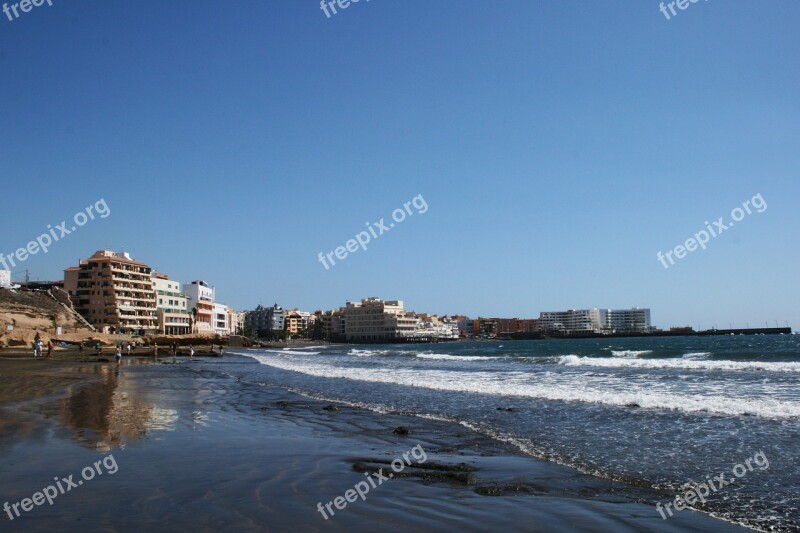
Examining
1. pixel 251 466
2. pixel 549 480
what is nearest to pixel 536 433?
pixel 549 480

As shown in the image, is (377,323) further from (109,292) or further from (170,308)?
(109,292)

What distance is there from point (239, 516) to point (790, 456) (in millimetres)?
9330

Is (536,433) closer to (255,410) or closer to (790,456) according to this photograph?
(790,456)

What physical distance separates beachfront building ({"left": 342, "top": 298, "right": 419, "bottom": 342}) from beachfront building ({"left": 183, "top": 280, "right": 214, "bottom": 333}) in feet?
189

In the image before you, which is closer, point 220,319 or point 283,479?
point 283,479

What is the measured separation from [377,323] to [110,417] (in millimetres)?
178188

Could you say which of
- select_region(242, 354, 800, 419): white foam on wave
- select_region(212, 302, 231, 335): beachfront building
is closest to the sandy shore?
select_region(242, 354, 800, 419): white foam on wave

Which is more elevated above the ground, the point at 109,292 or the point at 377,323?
the point at 109,292

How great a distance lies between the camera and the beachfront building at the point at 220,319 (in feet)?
481

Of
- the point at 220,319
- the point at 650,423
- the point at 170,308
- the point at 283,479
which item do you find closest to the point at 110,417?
the point at 283,479

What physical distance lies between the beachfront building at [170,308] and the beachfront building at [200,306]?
316 centimetres

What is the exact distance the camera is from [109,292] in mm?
103812

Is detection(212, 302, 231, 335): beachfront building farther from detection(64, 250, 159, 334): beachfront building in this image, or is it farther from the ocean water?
the ocean water

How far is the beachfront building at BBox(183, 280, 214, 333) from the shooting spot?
13162cm
